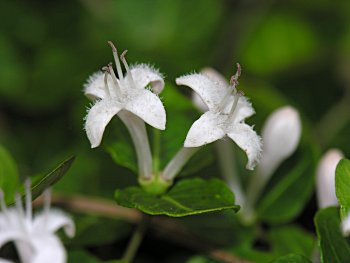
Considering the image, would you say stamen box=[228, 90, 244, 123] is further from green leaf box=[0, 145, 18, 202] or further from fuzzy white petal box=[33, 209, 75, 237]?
green leaf box=[0, 145, 18, 202]

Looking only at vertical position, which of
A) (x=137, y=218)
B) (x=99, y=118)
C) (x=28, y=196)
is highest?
(x=99, y=118)

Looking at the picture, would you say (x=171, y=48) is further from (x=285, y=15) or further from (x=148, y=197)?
→ (x=148, y=197)

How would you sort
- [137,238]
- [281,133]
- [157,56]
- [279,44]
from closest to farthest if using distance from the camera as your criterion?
1. [137,238]
2. [281,133]
3. [157,56]
4. [279,44]

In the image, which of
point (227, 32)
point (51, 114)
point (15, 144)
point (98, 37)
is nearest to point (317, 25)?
point (227, 32)

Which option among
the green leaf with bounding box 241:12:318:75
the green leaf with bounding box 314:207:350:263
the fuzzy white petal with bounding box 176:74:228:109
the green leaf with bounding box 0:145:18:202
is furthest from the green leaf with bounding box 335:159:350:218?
the green leaf with bounding box 241:12:318:75

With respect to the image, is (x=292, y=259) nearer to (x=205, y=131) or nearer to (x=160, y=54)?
(x=205, y=131)

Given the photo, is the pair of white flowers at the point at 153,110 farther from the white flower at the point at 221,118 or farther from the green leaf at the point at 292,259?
the green leaf at the point at 292,259

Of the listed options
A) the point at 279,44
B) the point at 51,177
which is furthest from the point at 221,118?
the point at 279,44
